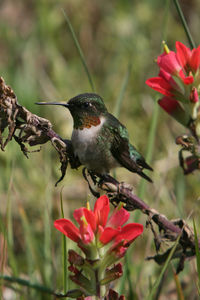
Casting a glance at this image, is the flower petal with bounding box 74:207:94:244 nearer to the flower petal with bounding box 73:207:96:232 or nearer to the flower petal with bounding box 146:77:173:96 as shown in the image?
the flower petal with bounding box 73:207:96:232

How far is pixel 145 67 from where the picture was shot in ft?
13.0

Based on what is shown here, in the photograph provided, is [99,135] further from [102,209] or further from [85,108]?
[102,209]

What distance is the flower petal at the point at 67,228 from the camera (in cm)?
105

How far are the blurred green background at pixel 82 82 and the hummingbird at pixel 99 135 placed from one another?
765 millimetres

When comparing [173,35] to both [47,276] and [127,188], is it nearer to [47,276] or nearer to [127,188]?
[47,276]

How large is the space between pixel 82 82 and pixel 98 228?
275 centimetres

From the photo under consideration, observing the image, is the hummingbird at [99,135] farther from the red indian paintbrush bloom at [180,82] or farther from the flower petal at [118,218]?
the flower petal at [118,218]

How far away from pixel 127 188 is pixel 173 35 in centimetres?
328

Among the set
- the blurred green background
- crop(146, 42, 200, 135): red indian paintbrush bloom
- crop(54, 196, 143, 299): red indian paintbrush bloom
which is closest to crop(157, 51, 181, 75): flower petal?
crop(146, 42, 200, 135): red indian paintbrush bloom

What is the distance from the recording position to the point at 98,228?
1.10 m

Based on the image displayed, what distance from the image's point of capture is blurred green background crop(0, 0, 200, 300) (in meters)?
2.70

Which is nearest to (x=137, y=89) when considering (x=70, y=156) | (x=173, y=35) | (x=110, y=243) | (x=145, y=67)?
(x=145, y=67)

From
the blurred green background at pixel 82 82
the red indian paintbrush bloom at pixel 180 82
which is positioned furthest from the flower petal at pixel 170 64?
the blurred green background at pixel 82 82

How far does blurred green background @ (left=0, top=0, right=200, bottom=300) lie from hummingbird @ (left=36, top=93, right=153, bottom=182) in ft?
2.51
